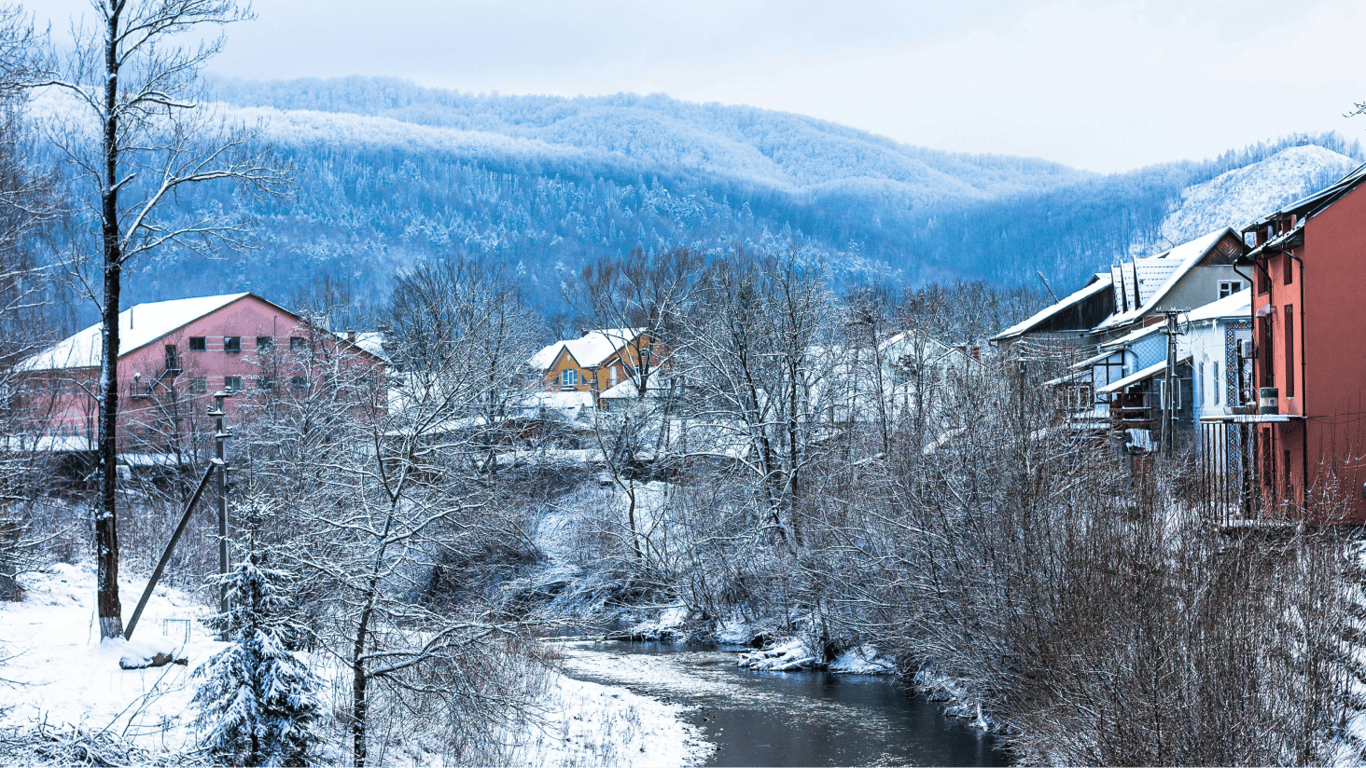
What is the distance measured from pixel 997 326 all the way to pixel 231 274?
150 metres

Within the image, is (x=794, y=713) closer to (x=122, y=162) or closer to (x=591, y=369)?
(x=122, y=162)

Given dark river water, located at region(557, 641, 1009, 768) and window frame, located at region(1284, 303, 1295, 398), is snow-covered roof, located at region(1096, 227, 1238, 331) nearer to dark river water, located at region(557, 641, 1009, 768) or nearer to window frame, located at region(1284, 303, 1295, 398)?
window frame, located at region(1284, 303, 1295, 398)

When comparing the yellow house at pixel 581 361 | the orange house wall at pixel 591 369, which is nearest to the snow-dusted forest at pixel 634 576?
the orange house wall at pixel 591 369

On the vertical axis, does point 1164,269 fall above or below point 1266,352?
above

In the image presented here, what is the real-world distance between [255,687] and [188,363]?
5123 cm

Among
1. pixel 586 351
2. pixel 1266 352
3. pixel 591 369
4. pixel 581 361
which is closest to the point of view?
pixel 1266 352

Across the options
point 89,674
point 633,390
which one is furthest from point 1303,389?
point 633,390

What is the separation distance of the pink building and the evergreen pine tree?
2929 centimetres

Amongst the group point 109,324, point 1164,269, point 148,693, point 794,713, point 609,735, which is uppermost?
point 1164,269

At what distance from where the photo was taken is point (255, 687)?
12102mm

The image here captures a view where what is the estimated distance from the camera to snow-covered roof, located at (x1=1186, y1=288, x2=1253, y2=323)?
3397 centimetres

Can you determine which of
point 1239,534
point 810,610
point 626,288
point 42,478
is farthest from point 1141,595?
point 626,288

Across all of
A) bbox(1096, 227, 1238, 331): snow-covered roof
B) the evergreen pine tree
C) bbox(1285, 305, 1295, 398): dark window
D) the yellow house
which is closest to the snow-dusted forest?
the evergreen pine tree

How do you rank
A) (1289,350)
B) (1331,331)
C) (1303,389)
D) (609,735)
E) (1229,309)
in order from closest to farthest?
(609,735), (1331,331), (1303,389), (1289,350), (1229,309)
